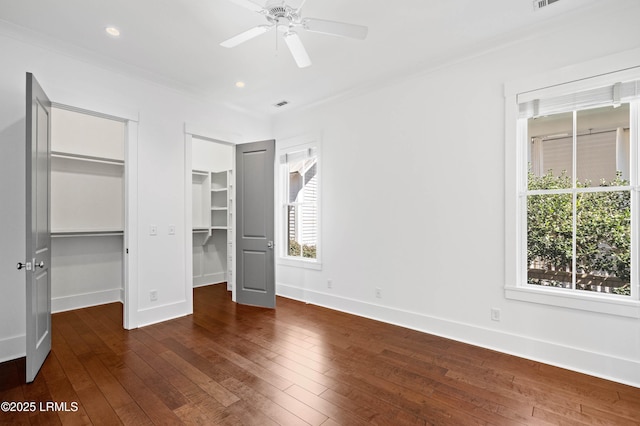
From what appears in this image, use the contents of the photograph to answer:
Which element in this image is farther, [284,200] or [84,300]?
[284,200]

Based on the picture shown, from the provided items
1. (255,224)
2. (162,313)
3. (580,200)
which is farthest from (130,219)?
(580,200)

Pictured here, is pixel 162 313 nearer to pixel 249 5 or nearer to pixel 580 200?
pixel 249 5

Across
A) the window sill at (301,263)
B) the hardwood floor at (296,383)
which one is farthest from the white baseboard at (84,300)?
the window sill at (301,263)

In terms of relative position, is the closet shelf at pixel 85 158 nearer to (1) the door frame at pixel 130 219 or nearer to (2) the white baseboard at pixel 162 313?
(1) the door frame at pixel 130 219

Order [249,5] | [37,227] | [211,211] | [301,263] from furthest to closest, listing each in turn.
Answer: [211,211]
[301,263]
[37,227]
[249,5]

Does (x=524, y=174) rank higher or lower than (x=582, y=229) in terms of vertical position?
higher

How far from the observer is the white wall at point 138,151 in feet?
9.27

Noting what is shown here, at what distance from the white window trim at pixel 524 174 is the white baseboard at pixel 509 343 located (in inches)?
14.9

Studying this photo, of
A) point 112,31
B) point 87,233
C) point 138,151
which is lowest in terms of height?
point 87,233

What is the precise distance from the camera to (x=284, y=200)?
5.25m

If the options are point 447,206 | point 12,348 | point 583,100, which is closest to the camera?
point 583,100

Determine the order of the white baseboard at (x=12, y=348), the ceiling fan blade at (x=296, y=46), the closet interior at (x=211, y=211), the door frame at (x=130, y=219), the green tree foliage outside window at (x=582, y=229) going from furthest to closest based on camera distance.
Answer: the closet interior at (x=211, y=211) < the door frame at (x=130, y=219) < the white baseboard at (x=12, y=348) < the green tree foliage outside window at (x=582, y=229) < the ceiling fan blade at (x=296, y=46)

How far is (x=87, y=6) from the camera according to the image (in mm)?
2539

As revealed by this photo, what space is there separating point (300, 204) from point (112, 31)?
10.2 ft
